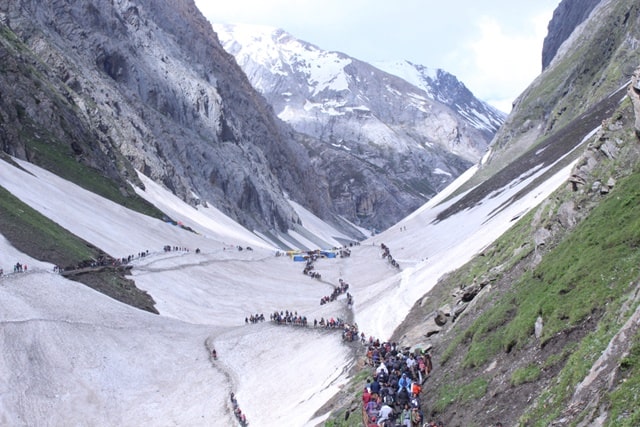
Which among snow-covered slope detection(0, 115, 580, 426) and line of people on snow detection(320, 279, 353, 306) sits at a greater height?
snow-covered slope detection(0, 115, 580, 426)

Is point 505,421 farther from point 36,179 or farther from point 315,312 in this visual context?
point 36,179

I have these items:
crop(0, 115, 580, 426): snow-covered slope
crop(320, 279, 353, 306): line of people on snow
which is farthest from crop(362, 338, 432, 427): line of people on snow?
crop(320, 279, 353, 306): line of people on snow

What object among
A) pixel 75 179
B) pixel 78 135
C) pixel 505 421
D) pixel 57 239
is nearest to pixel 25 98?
pixel 78 135

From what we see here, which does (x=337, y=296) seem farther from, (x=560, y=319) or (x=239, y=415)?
(x=560, y=319)

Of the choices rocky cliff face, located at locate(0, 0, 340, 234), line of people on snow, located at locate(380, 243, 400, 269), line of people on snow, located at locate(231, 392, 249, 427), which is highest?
rocky cliff face, located at locate(0, 0, 340, 234)

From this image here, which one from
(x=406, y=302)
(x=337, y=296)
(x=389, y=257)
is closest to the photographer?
(x=406, y=302)

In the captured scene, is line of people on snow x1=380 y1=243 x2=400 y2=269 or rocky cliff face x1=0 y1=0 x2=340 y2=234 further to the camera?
rocky cliff face x1=0 y1=0 x2=340 y2=234

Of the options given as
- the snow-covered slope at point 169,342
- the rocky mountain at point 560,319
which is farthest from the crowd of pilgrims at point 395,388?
the snow-covered slope at point 169,342

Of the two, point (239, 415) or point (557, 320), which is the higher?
point (557, 320)

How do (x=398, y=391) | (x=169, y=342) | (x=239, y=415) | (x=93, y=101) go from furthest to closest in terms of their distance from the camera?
1. (x=93, y=101)
2. (x=169, y=342)
3. (x=239, y=415)
4. (x=398, y=391)

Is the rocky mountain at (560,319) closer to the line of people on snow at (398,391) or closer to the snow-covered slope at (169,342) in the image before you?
the line of people on snow at (398,391)

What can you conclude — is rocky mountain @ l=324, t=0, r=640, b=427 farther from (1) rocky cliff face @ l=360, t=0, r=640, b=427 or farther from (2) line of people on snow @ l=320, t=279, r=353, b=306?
(2) line of people on snow @ l=320, t=279, r=353, b=306

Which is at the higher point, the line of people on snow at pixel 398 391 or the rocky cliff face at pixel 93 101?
Answer: the rocky cliff face at pixel 93 101

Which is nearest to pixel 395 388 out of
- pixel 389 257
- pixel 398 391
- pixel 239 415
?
pixel 398 391
